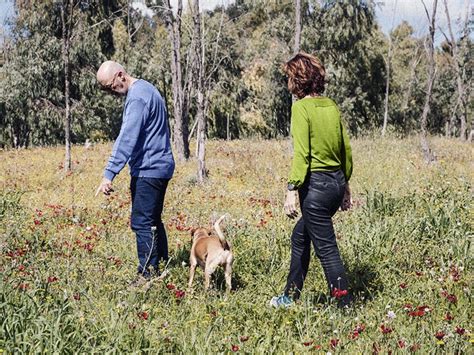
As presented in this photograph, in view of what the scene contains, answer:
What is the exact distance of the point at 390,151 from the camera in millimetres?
13992

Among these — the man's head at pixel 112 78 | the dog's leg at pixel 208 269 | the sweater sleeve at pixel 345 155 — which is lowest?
the dog's leg at pixel 208 269

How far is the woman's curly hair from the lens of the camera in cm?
378

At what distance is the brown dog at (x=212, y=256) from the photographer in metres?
4.36

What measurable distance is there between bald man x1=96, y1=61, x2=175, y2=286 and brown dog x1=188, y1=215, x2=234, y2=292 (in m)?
0.32

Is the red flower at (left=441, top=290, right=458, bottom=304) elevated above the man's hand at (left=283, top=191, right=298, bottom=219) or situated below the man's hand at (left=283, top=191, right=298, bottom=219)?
below

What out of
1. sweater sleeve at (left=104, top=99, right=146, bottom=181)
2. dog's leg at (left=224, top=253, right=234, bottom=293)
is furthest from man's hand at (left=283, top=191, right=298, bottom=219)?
sweater sleeve at (left=104, top=99, right=146, bottom=181)

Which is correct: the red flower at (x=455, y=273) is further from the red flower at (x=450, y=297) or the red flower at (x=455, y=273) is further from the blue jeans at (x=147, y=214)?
the blue jeans at (x=147, y=214)

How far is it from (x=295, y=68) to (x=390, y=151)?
10.8 meters

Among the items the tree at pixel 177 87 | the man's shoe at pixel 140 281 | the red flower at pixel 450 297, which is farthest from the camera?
the tree at pixel 177 87

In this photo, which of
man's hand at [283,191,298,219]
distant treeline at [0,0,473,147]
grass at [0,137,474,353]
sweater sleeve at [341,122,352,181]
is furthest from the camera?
distant treeline at [0,0,473,147]

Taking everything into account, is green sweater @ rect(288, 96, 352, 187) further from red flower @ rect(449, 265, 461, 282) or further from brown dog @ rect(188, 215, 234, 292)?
red flower @ rect(449, 265, 461, 282)

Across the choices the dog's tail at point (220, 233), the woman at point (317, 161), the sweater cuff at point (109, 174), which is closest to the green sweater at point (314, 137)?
the woman at point (317, 161)

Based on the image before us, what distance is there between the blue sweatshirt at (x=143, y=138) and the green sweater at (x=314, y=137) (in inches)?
50.3

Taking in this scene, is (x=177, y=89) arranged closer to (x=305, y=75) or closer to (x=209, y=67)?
(x=305, y=75)
